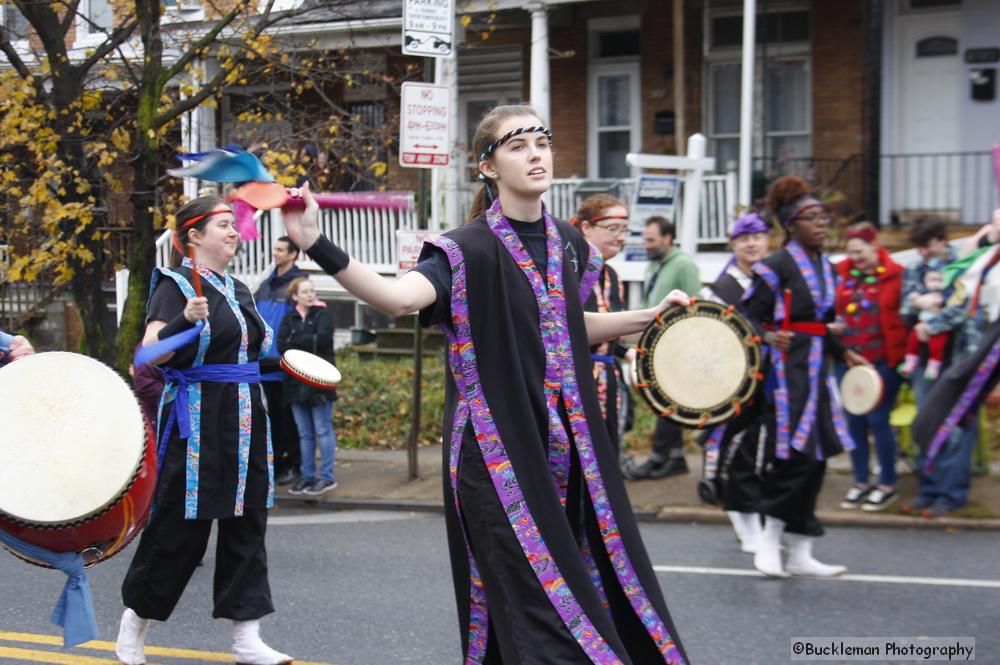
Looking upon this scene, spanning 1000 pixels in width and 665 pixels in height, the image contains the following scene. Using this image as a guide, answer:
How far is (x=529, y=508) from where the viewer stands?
3.50 meters

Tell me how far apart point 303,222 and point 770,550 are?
4149mm

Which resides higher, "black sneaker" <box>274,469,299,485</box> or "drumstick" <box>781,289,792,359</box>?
"drumstick" <box>781,289,792,359</box>

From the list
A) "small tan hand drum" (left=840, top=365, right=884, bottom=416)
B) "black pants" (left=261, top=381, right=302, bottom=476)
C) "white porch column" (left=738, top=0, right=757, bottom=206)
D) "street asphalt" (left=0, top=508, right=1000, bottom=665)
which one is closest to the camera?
"street asphalt" (left=0, top=508, right=1000, bottom=665)

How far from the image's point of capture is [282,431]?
9891 mm

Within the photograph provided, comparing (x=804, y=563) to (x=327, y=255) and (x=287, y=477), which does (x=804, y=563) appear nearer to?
(x=327, y=255)

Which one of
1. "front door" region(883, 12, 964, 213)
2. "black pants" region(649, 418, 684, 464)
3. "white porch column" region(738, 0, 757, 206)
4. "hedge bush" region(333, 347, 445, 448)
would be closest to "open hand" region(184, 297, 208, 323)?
"black pants" region(649, 418, 684, 464)

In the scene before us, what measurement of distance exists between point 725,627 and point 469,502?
8.50 feet

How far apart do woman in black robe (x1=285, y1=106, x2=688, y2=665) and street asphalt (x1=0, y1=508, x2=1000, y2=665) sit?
1.84m

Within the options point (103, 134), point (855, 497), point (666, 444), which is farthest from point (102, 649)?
point (103, 134)

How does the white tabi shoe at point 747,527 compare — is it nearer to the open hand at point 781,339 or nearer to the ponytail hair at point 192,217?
the open hand at point 781,339

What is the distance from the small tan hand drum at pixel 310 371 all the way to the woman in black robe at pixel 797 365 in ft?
8.48

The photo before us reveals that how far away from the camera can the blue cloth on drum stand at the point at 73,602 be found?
4320mm

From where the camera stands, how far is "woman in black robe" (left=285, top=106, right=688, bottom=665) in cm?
347

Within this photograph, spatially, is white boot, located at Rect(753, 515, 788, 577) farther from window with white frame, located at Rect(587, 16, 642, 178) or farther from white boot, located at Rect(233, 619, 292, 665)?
window with white frame, located at Rect(587, 16, 642, 178)
